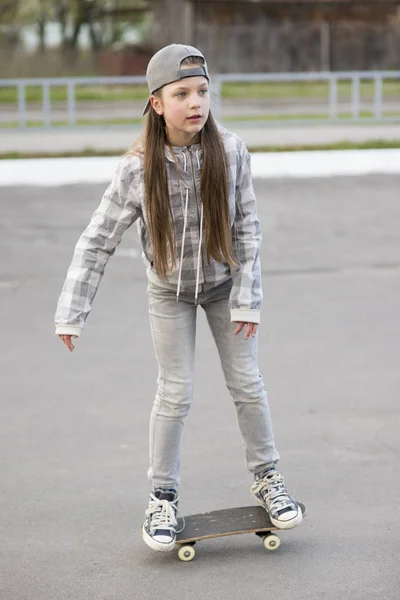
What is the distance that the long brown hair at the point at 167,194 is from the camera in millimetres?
3514

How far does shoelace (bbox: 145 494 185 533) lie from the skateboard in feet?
0.18

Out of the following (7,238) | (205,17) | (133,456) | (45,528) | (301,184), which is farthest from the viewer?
(205,17)

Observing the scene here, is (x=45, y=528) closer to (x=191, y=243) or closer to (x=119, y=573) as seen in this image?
(x=119, y=573)

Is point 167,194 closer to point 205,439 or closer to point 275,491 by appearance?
point 275,491

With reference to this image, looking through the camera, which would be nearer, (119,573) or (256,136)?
(119,573)

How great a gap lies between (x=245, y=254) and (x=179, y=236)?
22 cm

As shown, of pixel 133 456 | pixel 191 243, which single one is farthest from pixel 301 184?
pixel 191 243

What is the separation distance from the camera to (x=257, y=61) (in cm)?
3628

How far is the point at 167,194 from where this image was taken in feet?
11.6

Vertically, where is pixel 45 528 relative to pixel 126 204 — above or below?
below

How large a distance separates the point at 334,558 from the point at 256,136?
1574 centimetres

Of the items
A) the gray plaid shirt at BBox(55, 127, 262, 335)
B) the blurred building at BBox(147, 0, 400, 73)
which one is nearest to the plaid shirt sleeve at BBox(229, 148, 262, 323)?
the gray plaid shirt at BBox(55, 127, 262, 335)

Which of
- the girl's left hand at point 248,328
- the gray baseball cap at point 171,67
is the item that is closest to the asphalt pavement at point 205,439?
the girl's left hand at point 248,328

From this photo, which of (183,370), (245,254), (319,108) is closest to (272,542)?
(183,370)
